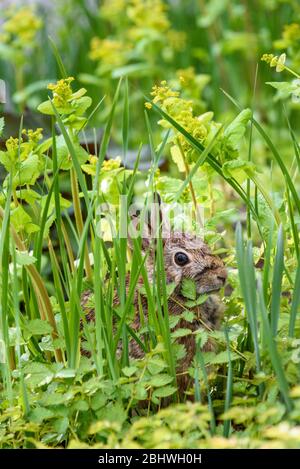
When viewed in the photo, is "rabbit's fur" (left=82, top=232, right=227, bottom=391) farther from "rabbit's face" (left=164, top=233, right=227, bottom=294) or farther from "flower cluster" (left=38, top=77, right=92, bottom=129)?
"flower cluster" (left=38, top=77, right=92, bottom=129)

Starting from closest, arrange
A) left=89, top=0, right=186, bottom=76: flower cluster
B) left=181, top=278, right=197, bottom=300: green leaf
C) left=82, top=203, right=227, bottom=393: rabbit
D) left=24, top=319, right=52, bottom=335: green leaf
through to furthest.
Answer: left=24, top=319, right=52, bottom=335: green leaf, left=181, top=278, right=197, bottom=300: green leaf, left=82, top=203, right=227, bottom=393: rabbit, left=89, top=0, right=186, bottom=76: flower cluster

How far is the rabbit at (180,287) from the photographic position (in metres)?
2.97

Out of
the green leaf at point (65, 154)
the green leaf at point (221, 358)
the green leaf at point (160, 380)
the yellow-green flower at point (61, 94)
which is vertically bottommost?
the green leaf at point (160, 380)

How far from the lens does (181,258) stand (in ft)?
10.5

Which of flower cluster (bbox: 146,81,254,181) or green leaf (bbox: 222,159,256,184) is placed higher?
flower cluster (bbox: 146,81,254,181)

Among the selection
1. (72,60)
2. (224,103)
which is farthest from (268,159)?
(72,60)

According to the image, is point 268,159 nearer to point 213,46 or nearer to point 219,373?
point 213,46

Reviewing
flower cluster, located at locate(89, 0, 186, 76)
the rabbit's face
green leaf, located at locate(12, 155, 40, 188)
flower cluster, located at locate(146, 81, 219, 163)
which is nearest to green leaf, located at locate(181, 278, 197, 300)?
the rabbit's face

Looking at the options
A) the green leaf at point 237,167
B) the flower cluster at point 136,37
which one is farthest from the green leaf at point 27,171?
the flower cluster at point 136,37

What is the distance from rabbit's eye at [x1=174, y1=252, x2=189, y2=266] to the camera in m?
3.19

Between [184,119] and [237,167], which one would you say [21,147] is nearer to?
[184,119]

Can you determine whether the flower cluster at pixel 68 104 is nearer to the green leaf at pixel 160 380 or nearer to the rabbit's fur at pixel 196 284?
the rabbit's fur at pixel 196 284

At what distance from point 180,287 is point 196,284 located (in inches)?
3.3

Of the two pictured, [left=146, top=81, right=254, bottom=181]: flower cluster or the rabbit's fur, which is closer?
[left=146, top=81, right=254, bottom=181]: flower cluster
